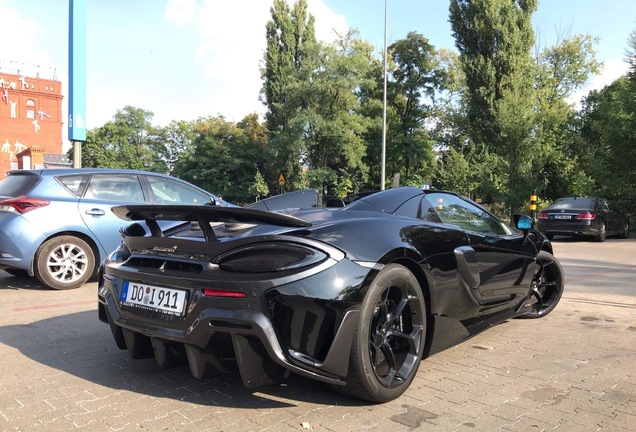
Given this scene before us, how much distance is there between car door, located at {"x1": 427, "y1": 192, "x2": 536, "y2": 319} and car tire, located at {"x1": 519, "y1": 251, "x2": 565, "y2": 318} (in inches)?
22.3

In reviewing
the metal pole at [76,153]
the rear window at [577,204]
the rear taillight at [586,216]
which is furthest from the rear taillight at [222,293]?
the rear window at [577,204]

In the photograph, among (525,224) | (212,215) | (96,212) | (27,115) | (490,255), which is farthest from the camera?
(27,115)

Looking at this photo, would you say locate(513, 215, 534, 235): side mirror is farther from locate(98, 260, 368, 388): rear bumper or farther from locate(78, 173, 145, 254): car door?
locate(78, 173, 145, 254): car door

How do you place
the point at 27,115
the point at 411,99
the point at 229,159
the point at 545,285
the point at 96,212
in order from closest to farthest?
the point at 545,285, the point at 96,212, the point at 411,99, the point at 229,159, the point at 27,115

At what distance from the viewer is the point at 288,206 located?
3.70 meters

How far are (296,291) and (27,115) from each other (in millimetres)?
68372

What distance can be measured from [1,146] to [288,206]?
219ft

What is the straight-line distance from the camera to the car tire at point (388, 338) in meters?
2.60

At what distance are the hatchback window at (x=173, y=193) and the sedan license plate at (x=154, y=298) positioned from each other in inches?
166

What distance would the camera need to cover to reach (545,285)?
5.14 m

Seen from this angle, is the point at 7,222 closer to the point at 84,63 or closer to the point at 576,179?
the point at 84,63

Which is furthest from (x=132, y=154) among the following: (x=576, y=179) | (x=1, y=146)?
(x=576, y=179)

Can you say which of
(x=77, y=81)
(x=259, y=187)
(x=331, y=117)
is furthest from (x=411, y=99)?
(x=77, y=81)

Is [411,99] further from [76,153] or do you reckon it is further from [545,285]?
[545,285]
